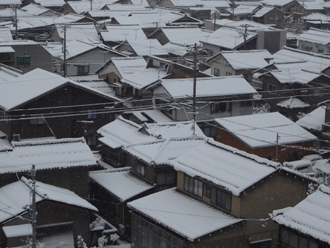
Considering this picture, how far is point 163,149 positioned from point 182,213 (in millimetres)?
4807

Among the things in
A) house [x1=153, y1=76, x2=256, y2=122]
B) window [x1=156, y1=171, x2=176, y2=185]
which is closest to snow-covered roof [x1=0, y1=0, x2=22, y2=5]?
house [x1=153, y1=76, x2=256, y2=122]

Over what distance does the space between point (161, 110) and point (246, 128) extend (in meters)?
5.96

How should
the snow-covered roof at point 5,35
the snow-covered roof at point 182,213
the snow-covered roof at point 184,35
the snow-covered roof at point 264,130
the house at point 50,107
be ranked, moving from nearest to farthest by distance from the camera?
the snow-covered roof at point 182,213
the house at point 50,107
the snow-covered roof at point 264,130
the snow-covered roof at point 5,35
the snow-covered roof at point 184,35

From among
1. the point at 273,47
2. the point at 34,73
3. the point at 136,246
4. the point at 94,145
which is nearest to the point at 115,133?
the point at 94,145

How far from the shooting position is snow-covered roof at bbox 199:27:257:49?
178 feet

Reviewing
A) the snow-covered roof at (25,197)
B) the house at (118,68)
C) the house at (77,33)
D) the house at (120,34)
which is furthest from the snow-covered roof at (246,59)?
the snow-covered roof at (25,197)

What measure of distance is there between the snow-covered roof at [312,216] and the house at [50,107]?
14416 millimetres

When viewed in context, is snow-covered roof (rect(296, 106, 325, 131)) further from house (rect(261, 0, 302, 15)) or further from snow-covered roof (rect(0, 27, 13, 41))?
house (rect(261, 0, 302, 15))

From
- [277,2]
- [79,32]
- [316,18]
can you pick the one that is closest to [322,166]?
[79,32]

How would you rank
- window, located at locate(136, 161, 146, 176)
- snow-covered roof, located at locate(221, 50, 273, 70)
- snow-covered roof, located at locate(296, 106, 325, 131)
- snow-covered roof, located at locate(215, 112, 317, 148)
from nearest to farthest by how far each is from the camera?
window, located at locate(136, 161, 146, 176), snow-covered roof, located at locate(215, 112, 317, 148), snow-covered roof, located at locate(296, 106, 325, 131), snow-covered roof, located at locate(221, 50, 273, 70)

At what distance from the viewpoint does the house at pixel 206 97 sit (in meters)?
34.9

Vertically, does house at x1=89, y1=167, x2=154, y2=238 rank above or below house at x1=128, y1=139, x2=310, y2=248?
below

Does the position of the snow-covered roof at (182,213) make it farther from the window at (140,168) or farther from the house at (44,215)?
the window at (140,168)

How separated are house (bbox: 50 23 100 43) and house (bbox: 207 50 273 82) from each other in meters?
13.6
